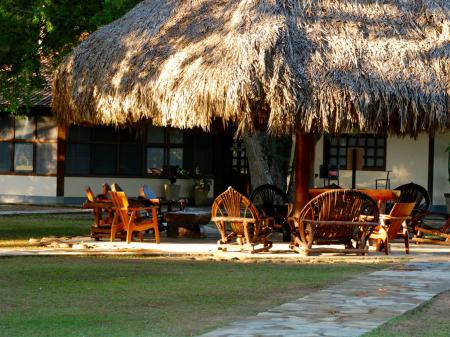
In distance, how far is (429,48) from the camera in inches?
635

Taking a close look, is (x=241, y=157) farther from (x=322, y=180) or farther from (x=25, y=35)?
(x=25, y=35)

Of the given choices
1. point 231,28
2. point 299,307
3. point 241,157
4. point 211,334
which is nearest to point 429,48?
point 231,28

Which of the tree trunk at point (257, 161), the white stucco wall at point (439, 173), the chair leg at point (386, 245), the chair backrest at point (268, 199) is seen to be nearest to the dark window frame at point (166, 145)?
the white stucco wall at point (439, 173)

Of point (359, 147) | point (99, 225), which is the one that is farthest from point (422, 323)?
point (359, 147)

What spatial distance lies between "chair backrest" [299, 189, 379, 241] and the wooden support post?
1.71m

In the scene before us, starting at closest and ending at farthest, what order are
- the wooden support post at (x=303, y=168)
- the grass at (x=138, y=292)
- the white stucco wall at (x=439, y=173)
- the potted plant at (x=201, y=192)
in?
1. the grass at (x=138, y=292)
2. the wooden support post at (x=303, y=168)
3. the white stucco wall at (x=439, y=173)
4. the potted plant at (x=201, y=192)

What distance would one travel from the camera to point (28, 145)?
32156 millimetres

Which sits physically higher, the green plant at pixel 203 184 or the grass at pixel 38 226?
the green plant at pixel 203 184

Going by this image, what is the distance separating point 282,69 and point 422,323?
Result: 6129mm

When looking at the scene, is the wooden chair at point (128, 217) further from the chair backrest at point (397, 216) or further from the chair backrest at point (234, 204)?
the chair backrest at point (397, 216)

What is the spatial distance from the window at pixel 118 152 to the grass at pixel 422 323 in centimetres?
2197

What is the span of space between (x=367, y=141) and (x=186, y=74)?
16.8 m

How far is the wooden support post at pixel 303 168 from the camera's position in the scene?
17.2 metres

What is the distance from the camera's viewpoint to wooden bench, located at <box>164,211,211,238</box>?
18.8 m
